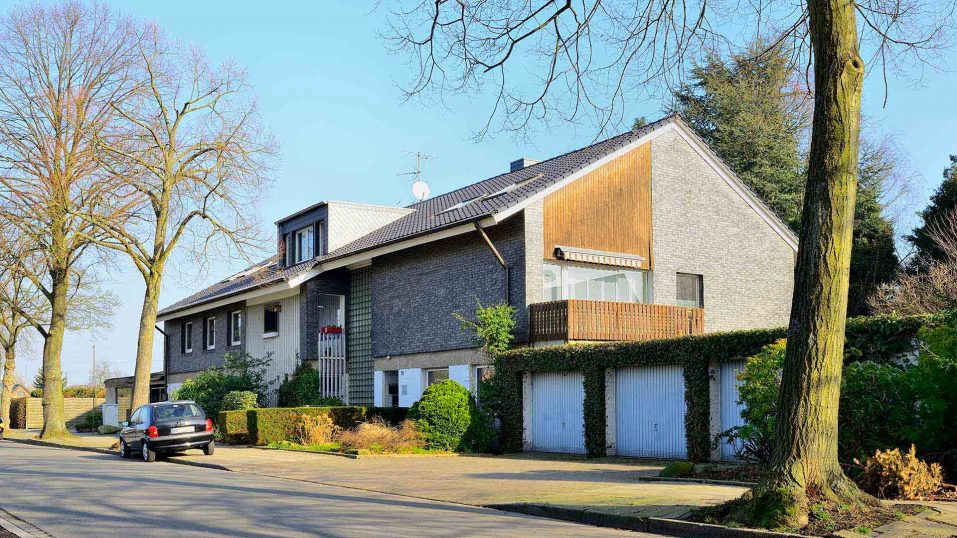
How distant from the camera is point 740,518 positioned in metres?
10.2

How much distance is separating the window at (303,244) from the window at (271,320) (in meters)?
2.31

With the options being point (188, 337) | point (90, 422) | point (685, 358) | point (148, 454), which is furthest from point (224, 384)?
point (90, 422)

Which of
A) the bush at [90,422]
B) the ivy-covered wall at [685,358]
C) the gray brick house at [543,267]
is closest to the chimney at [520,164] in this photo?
the gray brick house at [543,267]

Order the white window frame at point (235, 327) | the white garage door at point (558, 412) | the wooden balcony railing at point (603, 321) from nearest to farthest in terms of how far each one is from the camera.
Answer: the white garage door at point (558, 412)
the wooden balcony railing at point (603, 321)
the white window frame at point (235, 327)

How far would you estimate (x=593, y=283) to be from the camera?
26.0m

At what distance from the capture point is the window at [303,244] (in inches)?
Answer: 1419

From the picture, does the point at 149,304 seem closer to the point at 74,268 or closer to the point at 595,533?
the point at 74,268

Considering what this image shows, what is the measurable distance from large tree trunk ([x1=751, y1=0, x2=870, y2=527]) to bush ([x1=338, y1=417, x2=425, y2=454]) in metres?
13.0

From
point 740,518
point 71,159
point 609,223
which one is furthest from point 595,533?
point 71,159

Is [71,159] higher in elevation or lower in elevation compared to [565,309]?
higher

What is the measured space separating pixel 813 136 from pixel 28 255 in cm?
2928

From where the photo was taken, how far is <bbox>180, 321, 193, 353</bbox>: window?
43625mm

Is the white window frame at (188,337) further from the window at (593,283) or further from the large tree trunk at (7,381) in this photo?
the window at (593,283)

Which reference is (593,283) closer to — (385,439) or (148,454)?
(385,439)
